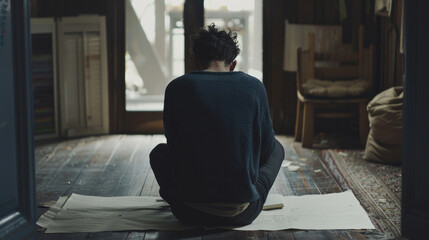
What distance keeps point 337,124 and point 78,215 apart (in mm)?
3274

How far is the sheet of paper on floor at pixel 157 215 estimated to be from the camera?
280 centimetres

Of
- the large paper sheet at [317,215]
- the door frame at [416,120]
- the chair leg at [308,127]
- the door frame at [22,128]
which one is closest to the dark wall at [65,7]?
the chair leg at [308,127]

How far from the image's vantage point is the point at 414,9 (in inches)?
97.7

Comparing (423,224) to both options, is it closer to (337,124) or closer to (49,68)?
(337,124)

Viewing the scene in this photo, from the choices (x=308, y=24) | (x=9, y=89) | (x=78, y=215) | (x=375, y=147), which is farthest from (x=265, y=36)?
(x=9, y=89)

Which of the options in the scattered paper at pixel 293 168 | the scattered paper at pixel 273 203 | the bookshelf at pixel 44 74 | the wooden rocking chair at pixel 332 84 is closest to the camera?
the scattered paper at pixel 273 203

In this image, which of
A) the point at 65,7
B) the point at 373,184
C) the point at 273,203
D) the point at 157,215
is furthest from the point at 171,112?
the point at 65,7

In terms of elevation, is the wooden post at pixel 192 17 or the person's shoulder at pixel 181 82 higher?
the wooden post at pixel 192 17

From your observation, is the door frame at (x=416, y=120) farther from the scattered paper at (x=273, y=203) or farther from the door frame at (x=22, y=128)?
the door frame at (x=22, y=128)

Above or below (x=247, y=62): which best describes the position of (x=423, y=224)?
below

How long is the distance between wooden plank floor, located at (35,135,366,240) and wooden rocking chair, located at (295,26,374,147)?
0.29 meters

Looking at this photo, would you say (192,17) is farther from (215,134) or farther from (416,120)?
(416,120)

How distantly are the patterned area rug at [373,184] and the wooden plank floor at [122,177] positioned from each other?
0.28 ft

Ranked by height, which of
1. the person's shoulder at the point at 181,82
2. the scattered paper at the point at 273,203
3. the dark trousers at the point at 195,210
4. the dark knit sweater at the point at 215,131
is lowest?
the scattered paper at the point at 273,203
